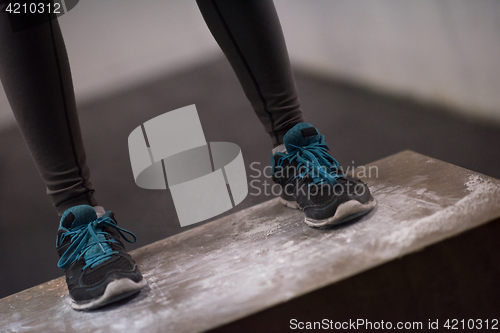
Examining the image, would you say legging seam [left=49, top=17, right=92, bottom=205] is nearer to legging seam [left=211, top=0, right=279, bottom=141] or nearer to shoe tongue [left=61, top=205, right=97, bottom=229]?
shoe tongue [left=61, top=205, right=97, bottom=229]

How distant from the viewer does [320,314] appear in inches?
19.2

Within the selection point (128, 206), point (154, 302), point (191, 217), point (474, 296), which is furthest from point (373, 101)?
point (154, 302)

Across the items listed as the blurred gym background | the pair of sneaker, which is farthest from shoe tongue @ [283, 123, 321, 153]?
the blurred gym background

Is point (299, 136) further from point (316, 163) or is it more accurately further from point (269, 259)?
point (269, 259)

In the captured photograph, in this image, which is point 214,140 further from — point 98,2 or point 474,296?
point 474,296

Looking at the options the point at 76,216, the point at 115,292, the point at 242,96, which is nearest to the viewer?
the point at 115,292

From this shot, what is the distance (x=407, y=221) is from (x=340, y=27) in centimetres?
108

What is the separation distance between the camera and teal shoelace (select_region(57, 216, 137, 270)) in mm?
634

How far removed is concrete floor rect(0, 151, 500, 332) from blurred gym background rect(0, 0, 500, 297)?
0.44m

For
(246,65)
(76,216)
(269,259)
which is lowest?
(269,259)

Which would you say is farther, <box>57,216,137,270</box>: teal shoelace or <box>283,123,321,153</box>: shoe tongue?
<box>283,123,321,153</box>: shoe tongue

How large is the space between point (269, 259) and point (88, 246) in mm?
291

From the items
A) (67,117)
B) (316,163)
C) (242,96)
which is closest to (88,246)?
(67,117)

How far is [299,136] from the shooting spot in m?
0.74
